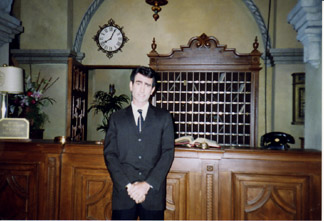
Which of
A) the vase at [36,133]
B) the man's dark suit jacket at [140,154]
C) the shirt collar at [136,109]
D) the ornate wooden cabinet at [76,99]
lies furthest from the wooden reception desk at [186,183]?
the vase at [36,133]

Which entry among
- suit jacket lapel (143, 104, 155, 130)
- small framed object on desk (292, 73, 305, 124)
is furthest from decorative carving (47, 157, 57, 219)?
small framed object on desk (292, 73, 305, 124)

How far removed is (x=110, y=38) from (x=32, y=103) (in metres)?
2.01

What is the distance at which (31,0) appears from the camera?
17.7 ft

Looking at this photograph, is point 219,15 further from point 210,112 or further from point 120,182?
point 120,182

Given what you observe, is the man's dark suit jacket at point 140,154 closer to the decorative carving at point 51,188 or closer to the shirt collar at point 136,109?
the shirt collar at point 136,109

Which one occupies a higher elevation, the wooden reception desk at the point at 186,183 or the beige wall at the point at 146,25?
the beige wall at the point at 146,25

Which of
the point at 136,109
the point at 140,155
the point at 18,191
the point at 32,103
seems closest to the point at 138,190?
the point at 140,155

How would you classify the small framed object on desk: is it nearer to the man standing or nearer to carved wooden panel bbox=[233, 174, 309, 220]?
carved wooden panel bbox=[233, 174, 309, 220]

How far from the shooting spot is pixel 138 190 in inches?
68.9

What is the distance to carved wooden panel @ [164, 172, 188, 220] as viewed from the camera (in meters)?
2.23

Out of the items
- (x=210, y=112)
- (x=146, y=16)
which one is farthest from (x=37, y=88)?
(x=210, y=112)

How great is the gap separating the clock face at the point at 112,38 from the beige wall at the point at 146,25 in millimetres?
138

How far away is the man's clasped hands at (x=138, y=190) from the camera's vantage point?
1.75 m

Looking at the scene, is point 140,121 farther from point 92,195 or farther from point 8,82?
point 8,82
